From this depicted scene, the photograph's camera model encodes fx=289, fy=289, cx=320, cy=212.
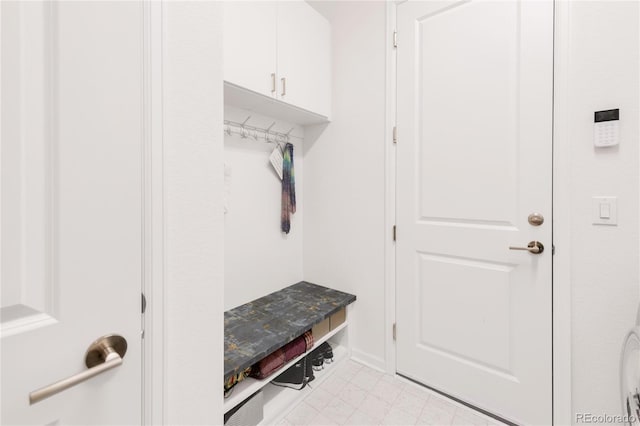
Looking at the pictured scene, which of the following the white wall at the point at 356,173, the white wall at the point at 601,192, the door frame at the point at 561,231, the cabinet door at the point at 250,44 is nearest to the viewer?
the white wall at the point at 601,192

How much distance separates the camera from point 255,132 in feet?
6.17

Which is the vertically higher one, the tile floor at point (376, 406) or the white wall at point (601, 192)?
the white wall at point (601, 192)

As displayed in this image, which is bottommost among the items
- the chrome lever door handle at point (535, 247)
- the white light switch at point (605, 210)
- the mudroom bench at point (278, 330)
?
the mudroom bench at point (278, 330)

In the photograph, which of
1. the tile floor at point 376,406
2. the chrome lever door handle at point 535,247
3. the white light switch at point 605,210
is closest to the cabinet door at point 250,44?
the chrome lever door handle at point 535,247

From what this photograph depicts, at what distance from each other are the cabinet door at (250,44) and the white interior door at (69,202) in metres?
0.87

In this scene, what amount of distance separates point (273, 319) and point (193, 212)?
43.2 inches

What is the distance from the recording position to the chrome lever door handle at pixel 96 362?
48 centimetres

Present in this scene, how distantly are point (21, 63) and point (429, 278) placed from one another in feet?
5.85

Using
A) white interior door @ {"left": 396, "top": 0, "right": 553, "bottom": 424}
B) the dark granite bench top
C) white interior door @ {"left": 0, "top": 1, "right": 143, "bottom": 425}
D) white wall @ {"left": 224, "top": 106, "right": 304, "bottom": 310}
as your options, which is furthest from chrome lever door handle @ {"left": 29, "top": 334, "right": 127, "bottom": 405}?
white interior door @ {"left": 396, "top": 0, "right": 553, "bottom": 424}

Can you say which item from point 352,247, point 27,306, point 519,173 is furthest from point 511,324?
point 27,306

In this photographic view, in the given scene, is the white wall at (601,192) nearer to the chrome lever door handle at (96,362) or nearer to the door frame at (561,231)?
the door frame at (561,231)

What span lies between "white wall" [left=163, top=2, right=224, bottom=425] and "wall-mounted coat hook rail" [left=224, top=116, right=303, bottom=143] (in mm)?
953

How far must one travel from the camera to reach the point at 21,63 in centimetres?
49

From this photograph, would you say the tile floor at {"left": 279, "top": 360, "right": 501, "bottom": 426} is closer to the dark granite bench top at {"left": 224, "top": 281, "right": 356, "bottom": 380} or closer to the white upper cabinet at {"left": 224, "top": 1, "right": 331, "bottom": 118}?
the dark granite bench top at {"left": 224, "top": 281, "right": 356, "bottom": 380}
